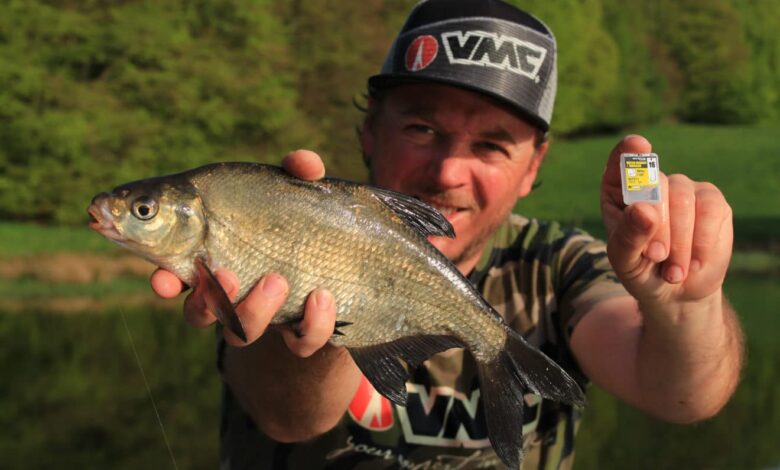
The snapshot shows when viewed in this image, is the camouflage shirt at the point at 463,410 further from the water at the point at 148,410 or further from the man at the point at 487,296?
the water at the point at 148,410

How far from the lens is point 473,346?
2672mm

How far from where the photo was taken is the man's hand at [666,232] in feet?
7.34

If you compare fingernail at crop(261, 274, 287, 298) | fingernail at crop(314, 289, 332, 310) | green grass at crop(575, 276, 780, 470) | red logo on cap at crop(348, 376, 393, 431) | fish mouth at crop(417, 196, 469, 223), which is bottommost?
green grass at crop(575, 276, 780, 470)

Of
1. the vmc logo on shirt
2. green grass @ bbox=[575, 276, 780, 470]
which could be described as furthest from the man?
green grass @ bbox=[575, 276, 780, 470]

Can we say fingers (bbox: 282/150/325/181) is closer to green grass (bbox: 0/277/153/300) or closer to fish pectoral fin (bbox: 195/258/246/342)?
fish pectoral fin (bbox: 195/258/246/342)

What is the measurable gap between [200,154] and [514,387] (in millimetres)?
23666

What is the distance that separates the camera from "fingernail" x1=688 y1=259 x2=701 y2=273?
240cm

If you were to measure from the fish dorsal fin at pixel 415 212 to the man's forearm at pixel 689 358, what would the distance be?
0.58m

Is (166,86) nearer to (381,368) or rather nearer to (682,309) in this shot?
(381,368)

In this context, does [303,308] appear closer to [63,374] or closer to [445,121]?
[445,121]

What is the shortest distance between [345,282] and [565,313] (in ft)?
4.47

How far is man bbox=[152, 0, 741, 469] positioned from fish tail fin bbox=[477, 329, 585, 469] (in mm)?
510

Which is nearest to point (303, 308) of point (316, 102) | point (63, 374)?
point (63, 374)

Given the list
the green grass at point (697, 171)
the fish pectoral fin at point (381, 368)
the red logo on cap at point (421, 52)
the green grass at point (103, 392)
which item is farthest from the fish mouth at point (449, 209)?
the green grass at point (697, 171)
